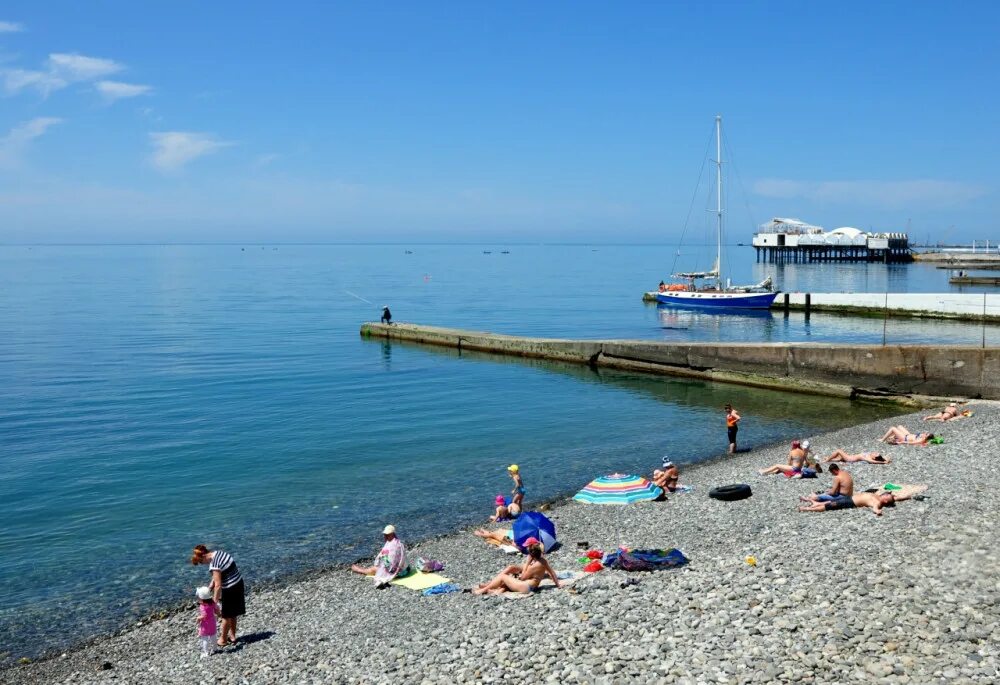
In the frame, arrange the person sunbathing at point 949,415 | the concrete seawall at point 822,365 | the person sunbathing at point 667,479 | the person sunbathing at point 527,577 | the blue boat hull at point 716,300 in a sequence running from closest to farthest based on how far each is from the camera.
A: the person sunbathing at point 527,577 < the person sunbathing at point 667,479 < the person sunbathing at point 949,415 < the concrete seawall at point 822,365 < the blue boat hull at point 716,300

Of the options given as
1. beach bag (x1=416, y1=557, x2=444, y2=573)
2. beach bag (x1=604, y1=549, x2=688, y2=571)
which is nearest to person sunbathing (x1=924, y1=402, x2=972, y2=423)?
beach bag (x1=604, y1=549, x2=688, y2=571)

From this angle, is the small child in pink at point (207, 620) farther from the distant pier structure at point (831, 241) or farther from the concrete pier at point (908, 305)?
the distant pier structure at point (831, 241)

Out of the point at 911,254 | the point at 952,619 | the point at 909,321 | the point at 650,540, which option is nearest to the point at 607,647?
the point at 952,619

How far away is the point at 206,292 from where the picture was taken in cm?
9806

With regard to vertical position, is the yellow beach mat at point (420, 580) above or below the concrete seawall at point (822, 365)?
below

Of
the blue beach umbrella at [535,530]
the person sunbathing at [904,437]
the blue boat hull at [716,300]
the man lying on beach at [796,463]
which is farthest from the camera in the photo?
the blue boat hull at [716,300]

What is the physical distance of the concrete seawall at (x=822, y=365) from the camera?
96.8 feet

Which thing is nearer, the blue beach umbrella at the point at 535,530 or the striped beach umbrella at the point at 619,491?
the blue beach umbrella at the point at 535,530

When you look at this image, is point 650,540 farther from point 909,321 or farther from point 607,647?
point 909,321

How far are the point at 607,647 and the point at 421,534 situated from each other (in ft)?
25.8

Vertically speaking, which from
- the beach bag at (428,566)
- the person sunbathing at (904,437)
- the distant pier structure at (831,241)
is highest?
the distant pier structure at (831,241)

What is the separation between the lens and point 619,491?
59.6ft

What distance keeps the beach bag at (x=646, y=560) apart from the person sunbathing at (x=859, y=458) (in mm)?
8683

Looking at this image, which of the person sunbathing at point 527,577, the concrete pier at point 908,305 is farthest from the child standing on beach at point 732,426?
the concrete pier at point 908,305
